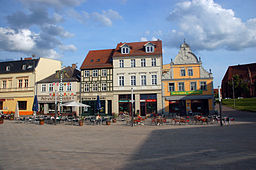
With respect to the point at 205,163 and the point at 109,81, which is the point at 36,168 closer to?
the point at 205,163

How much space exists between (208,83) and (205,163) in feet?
95.0

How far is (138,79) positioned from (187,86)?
8.38 metres

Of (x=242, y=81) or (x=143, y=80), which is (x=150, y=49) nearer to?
(x=143, y=80)

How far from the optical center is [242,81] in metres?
69.1

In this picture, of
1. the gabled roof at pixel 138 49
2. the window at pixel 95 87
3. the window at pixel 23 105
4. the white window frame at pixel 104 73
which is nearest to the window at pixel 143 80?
the gabled roof at pixel 138 49

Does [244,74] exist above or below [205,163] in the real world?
above

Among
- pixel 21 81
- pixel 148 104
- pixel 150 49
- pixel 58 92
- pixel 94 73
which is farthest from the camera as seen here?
pixel 21 81

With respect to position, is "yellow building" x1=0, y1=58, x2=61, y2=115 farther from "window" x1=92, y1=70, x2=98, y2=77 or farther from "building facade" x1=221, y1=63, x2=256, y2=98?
"building facade" x1=221, y1=63, x2=256, y2=98

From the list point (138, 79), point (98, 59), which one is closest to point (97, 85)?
point (98, 59)

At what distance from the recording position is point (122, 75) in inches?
1406

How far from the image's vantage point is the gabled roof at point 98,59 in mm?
36781

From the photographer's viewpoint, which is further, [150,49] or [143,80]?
[150,49]

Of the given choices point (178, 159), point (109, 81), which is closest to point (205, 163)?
point (178, 159)

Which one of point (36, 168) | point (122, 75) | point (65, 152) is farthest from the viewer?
point (122, 75)
